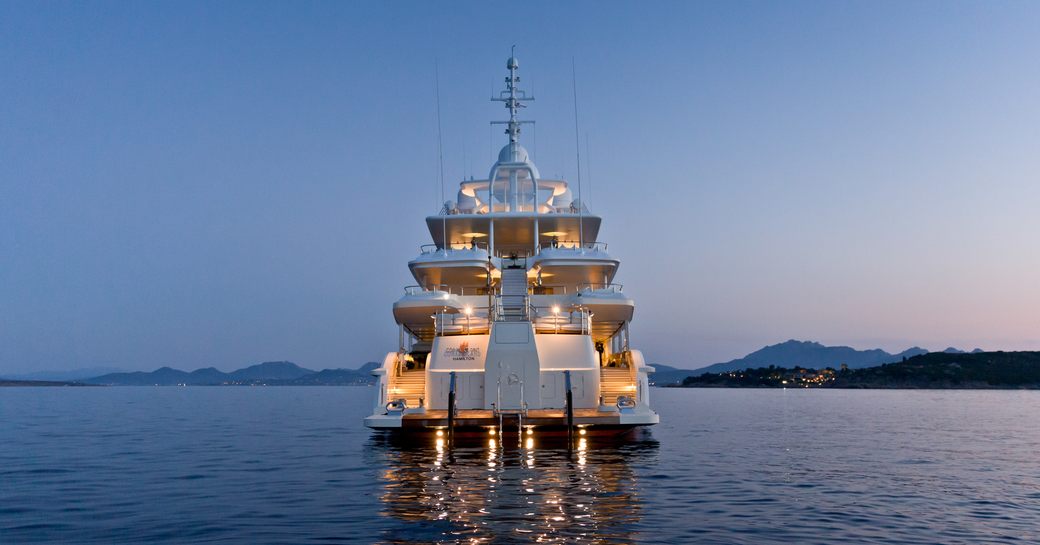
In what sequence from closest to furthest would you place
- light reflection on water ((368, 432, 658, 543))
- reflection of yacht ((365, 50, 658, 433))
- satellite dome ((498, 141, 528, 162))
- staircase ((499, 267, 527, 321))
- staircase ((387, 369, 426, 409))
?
1. light reflection on water ((368, 432, 658, 543))
2. reflection of yacht ((365, 50, 658, 433))
3. staircase ((387, 369, 426, 409))
4. staircase ((499, 267, 527, 321))
5. satellite dome ((498, 141, 528, 162))

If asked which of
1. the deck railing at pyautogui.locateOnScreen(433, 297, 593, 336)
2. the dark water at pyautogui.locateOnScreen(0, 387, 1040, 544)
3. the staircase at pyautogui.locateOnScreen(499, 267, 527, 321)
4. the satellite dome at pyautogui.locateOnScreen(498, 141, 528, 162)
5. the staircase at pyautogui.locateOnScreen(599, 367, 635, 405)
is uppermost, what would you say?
the satellite dome at pyautogui.locateOnScreen(498, 141, 528, 162)

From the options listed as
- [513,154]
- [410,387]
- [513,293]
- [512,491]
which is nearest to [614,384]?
[513,293]

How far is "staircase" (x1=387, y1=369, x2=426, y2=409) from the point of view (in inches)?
1104

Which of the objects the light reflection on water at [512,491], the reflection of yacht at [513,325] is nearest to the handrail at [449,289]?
the reflection of yacht at [513,325]

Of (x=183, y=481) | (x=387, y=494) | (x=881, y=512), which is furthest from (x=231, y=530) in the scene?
(x=881, y=512)

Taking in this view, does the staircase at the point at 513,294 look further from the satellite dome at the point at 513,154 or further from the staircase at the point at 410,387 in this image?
the satellite dome at the point at 513,154

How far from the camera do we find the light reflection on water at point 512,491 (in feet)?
42.3

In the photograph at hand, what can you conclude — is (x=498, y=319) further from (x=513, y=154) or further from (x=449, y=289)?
(x=513, y=154)

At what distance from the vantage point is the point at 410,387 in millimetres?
28797

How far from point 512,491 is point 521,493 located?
0.32m

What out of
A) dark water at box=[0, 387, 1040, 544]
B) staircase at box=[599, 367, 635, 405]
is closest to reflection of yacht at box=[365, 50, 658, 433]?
staircase at box=[599, 367, 635, 405]

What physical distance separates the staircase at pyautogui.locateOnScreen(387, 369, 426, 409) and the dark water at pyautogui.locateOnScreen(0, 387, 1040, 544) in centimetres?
161

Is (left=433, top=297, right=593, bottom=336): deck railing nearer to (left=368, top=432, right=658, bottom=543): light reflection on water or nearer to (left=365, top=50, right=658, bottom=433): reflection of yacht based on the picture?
(left=365, top=50, right=658, bottom=433): reflection of yacht

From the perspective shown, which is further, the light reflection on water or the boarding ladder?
the boarding ladder
